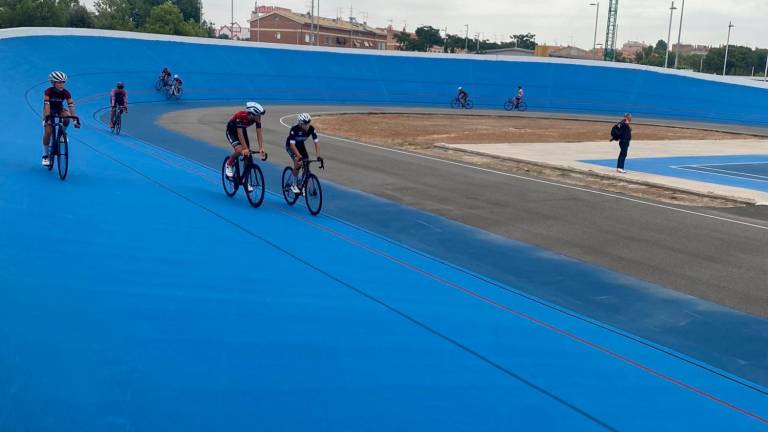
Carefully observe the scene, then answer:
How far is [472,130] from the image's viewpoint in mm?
34312

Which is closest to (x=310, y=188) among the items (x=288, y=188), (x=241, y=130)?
(x=288, y=188)

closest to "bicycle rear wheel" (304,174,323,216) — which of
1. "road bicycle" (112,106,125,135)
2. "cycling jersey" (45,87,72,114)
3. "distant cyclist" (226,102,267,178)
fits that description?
"distant cyclist" (226,102,267,178)

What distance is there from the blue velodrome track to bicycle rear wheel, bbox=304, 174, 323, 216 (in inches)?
50.5

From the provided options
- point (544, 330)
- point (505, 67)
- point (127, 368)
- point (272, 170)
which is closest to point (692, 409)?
point (544, 330)

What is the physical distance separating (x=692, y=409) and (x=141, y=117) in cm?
2799

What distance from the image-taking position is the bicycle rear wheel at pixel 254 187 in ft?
41.4

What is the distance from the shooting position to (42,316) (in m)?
6.20

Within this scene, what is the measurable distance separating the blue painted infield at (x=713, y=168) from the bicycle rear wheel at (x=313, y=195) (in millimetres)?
12534

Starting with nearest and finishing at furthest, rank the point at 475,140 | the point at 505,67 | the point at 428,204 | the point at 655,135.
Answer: the point at 428,204
the point at 475,140
the point at 655,135
the point at 505,67

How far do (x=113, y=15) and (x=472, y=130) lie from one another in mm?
74079

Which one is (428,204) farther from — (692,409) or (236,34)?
(236,34)

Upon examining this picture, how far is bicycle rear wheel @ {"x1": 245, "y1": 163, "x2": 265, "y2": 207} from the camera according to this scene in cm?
1263

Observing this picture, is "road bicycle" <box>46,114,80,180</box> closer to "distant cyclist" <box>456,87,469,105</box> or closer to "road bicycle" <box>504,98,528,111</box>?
"distant cyclist" <box>456,87,469,105</box>

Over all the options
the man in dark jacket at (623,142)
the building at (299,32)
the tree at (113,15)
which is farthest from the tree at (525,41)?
the man in dark jacket at (623,142)
